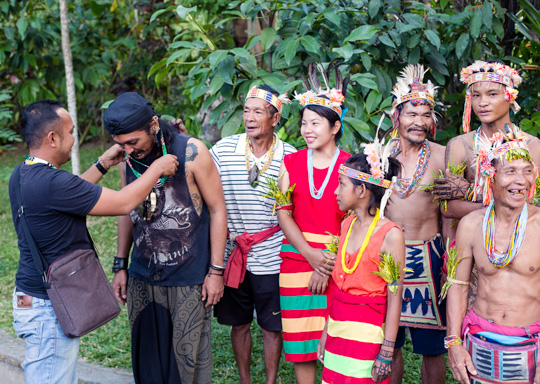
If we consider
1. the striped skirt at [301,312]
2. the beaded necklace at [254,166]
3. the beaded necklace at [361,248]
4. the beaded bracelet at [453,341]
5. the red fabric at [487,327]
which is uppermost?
the beaded necklace at [254,166]

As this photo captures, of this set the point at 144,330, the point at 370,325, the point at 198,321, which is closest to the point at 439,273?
the point at 370,325

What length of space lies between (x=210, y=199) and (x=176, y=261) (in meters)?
0.40

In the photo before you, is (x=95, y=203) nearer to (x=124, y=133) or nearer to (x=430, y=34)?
(x=124, y=133)

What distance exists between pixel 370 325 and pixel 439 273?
2.50ft

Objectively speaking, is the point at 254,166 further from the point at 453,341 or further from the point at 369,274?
the point at 453,341

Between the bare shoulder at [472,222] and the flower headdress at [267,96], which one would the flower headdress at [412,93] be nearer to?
the flower headdress at [267,96]

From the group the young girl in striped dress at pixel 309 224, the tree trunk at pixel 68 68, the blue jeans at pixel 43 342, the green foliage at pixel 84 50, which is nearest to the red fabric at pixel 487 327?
the young girl in striped dress at pixel 309 224

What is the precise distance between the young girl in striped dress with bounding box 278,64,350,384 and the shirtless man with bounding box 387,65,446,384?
40 cm

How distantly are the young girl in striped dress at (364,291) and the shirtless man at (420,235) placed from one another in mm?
502

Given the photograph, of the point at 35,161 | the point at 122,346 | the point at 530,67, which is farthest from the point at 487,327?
the point at 122,346

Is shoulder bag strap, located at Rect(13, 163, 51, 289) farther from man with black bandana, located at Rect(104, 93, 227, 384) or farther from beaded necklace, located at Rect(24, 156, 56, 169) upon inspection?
man with black bandana, located at Rect(104, 93, 227, 384)

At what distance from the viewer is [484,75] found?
342 centimetres

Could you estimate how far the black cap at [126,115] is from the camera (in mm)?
3100

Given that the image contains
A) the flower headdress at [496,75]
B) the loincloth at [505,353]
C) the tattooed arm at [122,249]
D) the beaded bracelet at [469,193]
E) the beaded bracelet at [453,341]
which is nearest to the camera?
the loincloth at [505,353]
